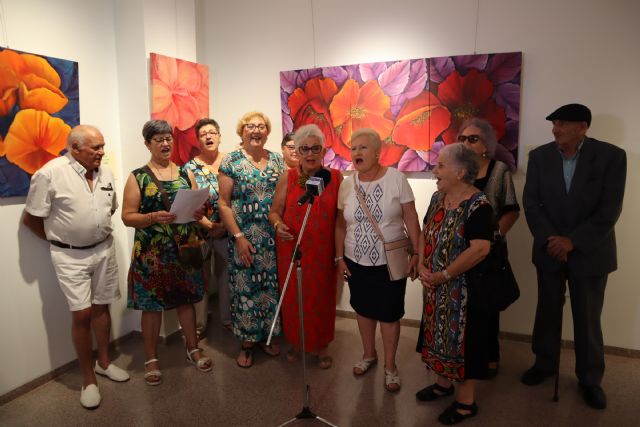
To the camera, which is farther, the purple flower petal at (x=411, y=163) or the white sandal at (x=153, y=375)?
the purple flower petal at (x=411, y=163)

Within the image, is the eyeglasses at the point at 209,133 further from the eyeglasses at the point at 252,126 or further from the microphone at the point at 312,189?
the microphone at the point at 312,189

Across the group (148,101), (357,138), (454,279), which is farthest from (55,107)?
(454,279)

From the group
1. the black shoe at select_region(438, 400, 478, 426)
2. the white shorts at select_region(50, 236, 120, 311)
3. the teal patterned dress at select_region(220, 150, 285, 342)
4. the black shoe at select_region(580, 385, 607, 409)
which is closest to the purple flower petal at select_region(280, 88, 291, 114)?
the teal patterned dress at select_region(220, 150, 285, 342)

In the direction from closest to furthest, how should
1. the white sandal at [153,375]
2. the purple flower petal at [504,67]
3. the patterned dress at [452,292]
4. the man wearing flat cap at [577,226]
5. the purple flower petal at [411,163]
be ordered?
the patterned dress at [452,292]
the man wearing flat cap at [577,226]
the white sandal at [153,375]
the purple flower petal at [504,67]
the purple flower petal at [411,163]

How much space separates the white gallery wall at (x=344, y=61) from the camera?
281 cm

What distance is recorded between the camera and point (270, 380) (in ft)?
9.80

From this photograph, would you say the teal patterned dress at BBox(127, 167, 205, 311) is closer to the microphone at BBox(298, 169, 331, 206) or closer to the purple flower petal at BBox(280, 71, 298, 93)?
the microphone at BBox(298, 169, 331, 206)

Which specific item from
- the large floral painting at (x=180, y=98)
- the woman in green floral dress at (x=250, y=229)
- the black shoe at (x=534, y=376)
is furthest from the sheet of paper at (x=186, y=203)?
the black shoe at (x=534, y=376)

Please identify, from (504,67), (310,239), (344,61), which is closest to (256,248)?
(310,239)

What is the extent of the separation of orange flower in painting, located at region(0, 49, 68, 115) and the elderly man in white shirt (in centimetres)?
33

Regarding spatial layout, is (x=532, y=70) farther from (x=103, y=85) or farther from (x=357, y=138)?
(x=103, y=85)

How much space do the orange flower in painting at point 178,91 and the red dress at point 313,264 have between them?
1272 mm

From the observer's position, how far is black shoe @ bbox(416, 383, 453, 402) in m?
2.71

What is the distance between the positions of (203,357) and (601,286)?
2.67 metres
